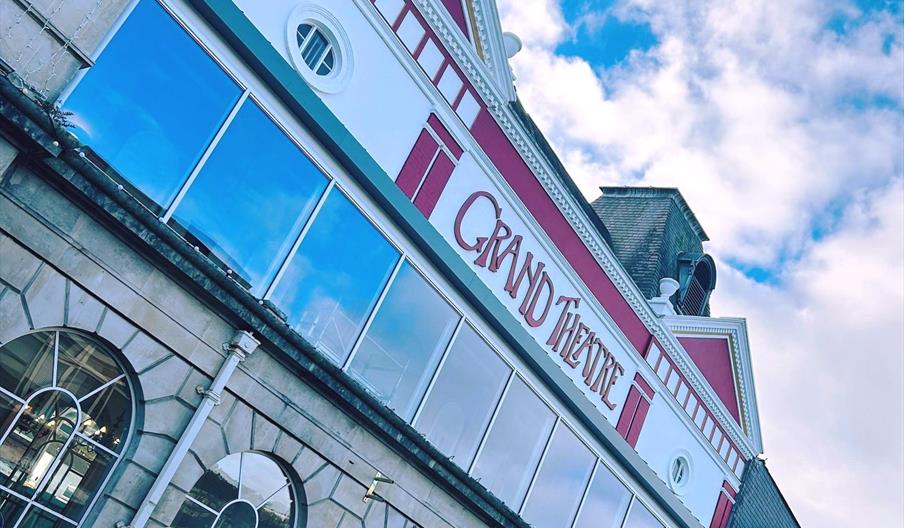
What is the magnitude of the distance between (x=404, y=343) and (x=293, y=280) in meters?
2.12

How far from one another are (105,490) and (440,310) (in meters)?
5.21

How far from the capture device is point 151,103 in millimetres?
8508

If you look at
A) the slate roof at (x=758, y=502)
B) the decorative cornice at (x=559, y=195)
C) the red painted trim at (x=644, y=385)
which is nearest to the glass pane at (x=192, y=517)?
the decorative cornice at (x=559, y=195)

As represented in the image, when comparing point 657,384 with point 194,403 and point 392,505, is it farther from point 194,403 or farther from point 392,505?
point 194,403

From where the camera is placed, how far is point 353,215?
35.8 feet

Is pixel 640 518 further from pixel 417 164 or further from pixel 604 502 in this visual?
pixel 417 164

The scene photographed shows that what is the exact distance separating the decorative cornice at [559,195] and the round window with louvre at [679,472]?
1584 millimetres

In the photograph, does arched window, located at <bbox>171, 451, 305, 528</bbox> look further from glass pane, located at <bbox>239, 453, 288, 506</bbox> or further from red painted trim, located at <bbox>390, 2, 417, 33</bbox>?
red painted trim, located at <bbox>390, 2, 417, 33</bbox>

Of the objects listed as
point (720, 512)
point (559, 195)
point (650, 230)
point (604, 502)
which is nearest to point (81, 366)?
point (559, 195)

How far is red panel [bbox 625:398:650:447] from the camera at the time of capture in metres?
16.9

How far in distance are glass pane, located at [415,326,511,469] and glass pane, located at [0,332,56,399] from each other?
5.14m

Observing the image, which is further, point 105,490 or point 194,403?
point 194,403

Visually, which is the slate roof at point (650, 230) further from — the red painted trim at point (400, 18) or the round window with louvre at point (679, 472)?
the red painted trim at point (400, 18)

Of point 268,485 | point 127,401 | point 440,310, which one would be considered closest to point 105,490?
point 127,401
